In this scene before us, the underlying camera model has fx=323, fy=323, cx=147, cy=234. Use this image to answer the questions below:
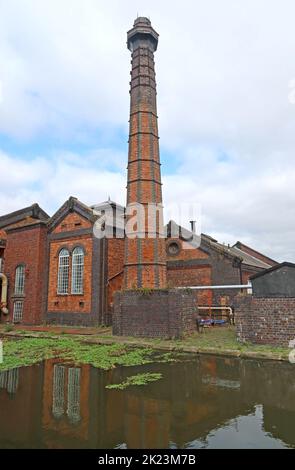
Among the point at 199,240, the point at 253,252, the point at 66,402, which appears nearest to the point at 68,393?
the point at 66,402

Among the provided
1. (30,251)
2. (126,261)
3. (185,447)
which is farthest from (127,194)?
(185,447)

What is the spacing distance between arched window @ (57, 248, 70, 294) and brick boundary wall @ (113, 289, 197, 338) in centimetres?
574

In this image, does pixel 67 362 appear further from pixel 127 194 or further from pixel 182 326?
pixel 127 194

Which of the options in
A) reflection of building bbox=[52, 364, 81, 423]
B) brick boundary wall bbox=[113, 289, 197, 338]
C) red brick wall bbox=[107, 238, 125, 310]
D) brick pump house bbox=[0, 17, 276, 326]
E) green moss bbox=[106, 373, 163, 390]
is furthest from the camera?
red brick wall bbox=[107, 238, 125, 310]

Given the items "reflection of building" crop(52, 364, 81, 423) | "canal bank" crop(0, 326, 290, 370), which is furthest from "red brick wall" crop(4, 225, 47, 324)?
"reflection of building" crop(52, 364, 81, 423)

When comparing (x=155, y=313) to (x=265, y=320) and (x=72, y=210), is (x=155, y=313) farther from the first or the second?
(x=72, y=210)

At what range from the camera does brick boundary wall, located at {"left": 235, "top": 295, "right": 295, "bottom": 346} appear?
10.8 m

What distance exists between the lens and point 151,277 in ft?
48.4

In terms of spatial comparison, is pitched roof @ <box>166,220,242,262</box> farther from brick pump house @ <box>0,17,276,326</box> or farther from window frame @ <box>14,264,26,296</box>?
window frame @ <box>14,264,26,296</box>

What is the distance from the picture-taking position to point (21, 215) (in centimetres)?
2509

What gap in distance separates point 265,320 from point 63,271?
12.4 m

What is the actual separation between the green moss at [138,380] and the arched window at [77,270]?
1138cm

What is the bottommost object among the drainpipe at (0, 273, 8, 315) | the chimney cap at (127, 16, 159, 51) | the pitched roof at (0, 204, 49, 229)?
the drainpipe at (0, 273, 8, 315)
